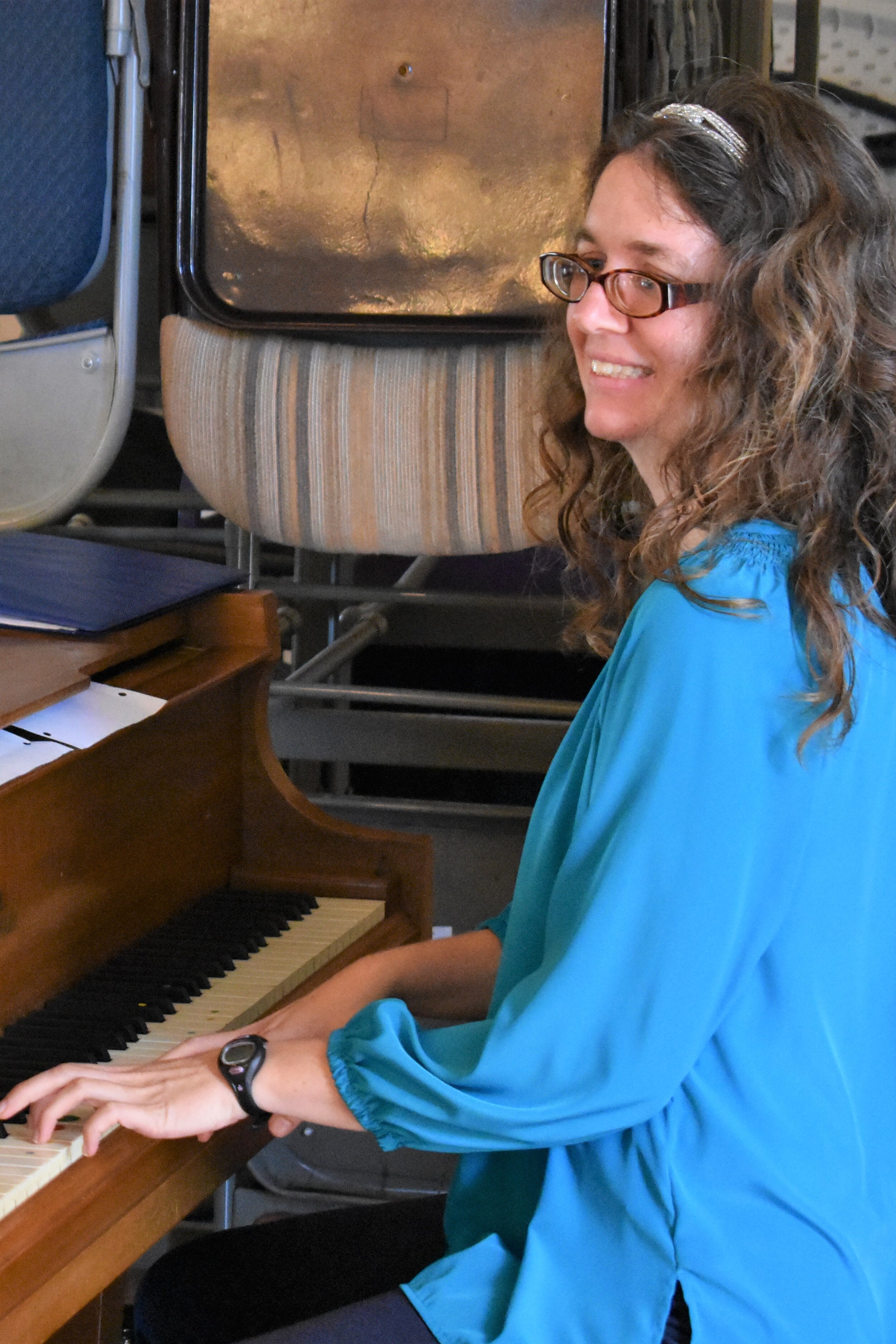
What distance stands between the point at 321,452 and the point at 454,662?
1.53m

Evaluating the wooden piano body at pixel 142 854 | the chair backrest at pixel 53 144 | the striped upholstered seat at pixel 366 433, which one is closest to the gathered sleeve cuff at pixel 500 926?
the wooden piano body at pixel 142 854

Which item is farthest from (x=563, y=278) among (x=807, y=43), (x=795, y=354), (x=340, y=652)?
(x=340, y=652)

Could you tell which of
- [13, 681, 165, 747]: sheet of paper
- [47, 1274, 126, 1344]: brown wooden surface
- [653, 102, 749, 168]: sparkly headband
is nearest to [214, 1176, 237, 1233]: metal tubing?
[47, 1274, 126, 1344]: brown wooden surface

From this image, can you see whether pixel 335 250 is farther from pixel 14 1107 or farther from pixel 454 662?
pixel 454 662

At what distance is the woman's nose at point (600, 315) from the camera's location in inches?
38.4

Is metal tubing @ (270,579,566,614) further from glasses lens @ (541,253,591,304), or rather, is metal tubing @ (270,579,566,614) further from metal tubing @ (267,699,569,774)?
glasses lens @ (541,253,591,304)

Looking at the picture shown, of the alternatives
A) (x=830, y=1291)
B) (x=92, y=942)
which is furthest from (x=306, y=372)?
(x=830, y=1291)

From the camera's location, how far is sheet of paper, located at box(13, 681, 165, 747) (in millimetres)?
1076

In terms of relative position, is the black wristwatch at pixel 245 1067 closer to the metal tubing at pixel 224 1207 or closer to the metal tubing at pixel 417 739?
the metal tubing at pixel 224 1207

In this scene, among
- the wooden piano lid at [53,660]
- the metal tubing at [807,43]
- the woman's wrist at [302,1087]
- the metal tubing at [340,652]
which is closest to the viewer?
the woman's wrist at [302,1087]

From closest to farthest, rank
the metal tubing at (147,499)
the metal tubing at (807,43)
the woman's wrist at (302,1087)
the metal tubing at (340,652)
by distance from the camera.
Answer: the woman's wrist at (302,1087) → the metal tubing at (807,43) → the metal tubing at (340,652) → the metal tubing at (147,499)

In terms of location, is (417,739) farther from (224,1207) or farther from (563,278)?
(563,278)

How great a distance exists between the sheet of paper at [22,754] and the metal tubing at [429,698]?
107 cm

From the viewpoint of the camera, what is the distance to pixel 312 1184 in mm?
2100
